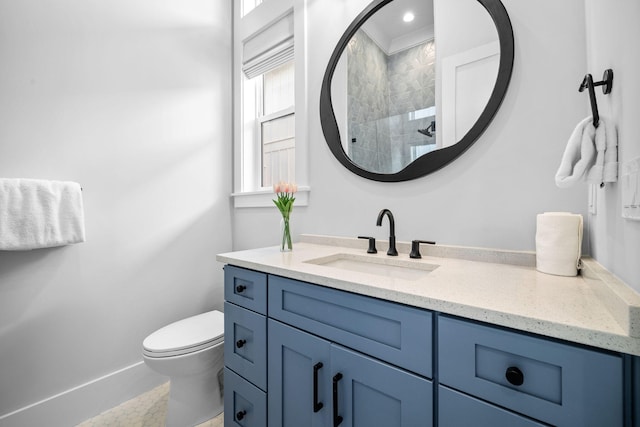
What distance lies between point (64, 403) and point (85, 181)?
1183mm

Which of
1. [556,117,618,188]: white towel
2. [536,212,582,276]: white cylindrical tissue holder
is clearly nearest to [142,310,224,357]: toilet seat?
[536,212,582,276]: white cylindrical tissue holder

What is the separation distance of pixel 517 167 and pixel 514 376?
82cm

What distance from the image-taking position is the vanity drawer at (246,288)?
1.10m

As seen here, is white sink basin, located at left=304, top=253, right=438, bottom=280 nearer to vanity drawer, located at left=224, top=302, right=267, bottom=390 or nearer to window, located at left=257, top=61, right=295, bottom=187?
vanity drawer, located at left=224, top=302, right=267, bottom=390

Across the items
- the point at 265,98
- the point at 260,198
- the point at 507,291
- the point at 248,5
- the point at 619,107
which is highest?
the point at 248,5

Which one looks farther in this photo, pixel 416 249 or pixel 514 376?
pixel 416 249

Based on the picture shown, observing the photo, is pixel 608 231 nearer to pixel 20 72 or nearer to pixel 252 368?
pixel 252 368

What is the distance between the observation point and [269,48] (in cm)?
197

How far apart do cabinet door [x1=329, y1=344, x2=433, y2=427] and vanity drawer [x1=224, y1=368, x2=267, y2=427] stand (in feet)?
1.40

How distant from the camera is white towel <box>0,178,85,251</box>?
120 centimetres

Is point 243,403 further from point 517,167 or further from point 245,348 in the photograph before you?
point 517,167

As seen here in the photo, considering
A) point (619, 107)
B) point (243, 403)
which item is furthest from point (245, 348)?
point (619, 107)

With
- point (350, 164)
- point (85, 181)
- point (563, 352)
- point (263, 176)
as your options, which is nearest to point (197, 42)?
point (263, 176)

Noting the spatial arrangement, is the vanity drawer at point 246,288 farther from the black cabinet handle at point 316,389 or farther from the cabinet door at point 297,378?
the black cabinet handle at point 316,389
